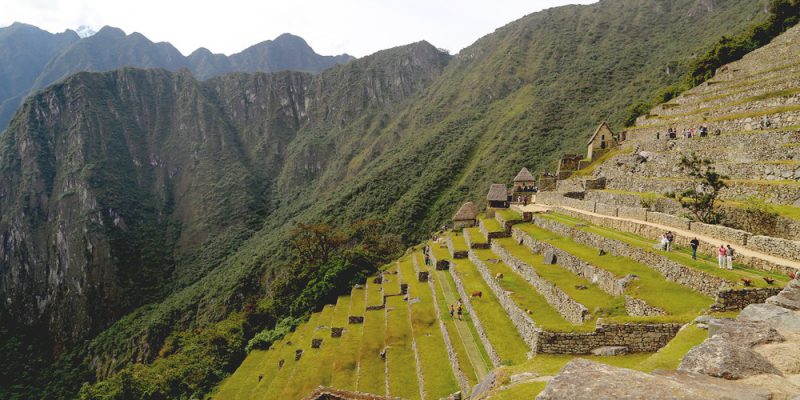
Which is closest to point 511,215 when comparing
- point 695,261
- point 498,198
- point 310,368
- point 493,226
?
point 493,226

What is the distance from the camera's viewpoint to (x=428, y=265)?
3216 centimetres

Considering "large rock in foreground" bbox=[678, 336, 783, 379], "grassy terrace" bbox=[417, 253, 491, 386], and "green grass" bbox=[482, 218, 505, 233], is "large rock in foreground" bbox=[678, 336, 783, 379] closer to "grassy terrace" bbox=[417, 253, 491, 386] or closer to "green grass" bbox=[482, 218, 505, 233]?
"grassy terrace" bbox=[417, 253, 491, 386]

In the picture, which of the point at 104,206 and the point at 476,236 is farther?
the point at 104,206

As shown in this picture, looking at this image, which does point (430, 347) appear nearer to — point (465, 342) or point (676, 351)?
point (465, 342)

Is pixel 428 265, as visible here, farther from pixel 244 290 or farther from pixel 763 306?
pixel 244 290

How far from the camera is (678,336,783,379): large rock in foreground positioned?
5.55 meters

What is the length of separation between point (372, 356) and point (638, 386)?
18.6m

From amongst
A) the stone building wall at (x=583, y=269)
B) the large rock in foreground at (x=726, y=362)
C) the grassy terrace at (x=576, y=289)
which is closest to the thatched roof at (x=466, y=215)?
the stone building wall at (x=583, y=269)

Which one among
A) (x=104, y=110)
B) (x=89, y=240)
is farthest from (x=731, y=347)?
(x=104, y=110)

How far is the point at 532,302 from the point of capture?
16250 mm

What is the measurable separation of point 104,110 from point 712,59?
223 m

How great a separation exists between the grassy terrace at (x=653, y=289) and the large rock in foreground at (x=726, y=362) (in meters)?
4.46

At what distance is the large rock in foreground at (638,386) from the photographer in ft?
15.4

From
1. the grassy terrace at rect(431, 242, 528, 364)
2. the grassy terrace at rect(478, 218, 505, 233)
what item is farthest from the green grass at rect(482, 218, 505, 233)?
the grassy terrace at rect(431, 242, 528, 364)
